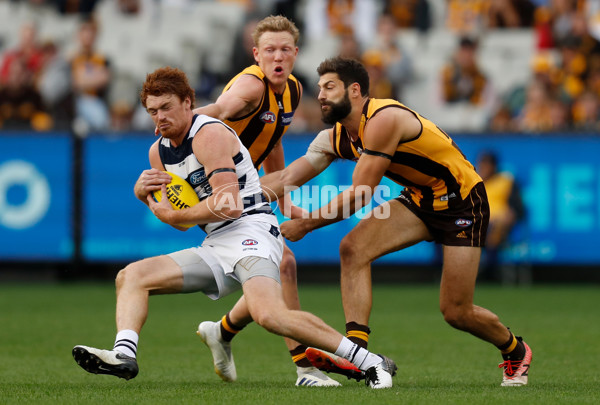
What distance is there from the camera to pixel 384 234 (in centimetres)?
779

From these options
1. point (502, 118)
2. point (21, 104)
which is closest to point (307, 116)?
point (502, 118)

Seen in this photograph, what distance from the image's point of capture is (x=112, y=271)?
55.9 ft

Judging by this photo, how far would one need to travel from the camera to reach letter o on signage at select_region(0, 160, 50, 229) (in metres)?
16.5

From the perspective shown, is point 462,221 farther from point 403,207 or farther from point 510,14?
point 510,14

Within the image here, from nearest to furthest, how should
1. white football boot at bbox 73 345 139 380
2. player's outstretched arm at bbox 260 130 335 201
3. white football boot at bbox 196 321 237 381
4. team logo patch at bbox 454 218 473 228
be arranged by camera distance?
white football boot at bbox 73 345 139 380
team logo patch at bbox 454 218 473 228
white football boot at bbox 196 321 237 381
player's outstretched arm at bbox 260 130 335 201

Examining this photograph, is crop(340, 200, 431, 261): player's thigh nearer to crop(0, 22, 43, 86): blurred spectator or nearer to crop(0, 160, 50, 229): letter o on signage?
crop(0, 160, 50, 229): letter o on signage

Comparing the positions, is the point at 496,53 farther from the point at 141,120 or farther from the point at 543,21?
the point at 141,120

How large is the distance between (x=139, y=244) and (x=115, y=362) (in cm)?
1001

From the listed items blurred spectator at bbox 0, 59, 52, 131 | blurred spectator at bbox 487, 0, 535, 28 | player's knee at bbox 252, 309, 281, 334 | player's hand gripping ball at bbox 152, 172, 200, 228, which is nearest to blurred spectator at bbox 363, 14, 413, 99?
blurred spectator at bbox 487, 0, 535, 28

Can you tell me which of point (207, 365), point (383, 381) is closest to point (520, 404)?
point (383, 381)

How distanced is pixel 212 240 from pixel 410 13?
14.1 m

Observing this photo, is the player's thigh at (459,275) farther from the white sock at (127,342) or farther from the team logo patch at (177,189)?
the white sock at (127,342)

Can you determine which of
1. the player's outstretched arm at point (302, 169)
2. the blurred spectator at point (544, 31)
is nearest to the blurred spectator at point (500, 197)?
the blurred spectator at point (544, 31)

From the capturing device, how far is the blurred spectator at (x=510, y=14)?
67.9 feet
